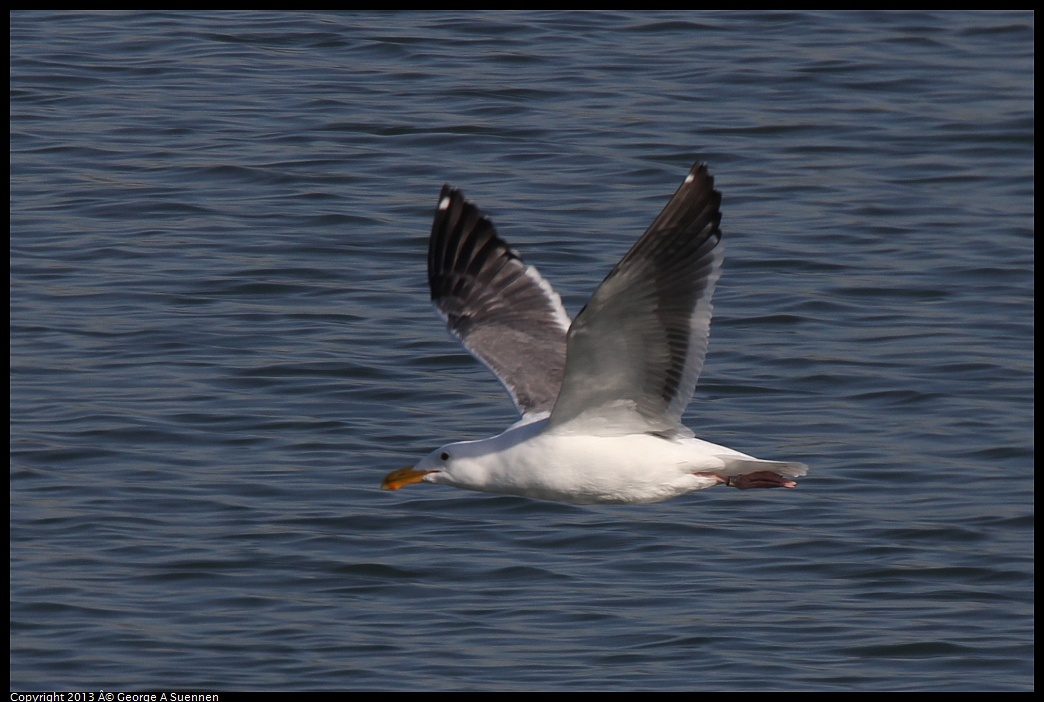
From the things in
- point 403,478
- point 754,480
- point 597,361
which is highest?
point 597,361

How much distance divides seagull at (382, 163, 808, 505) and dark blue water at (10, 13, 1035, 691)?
4.72 ft

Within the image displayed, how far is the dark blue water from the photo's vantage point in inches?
344

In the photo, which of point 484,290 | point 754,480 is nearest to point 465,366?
point 484,290

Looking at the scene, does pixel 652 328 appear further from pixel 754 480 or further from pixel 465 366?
pixel 465 366

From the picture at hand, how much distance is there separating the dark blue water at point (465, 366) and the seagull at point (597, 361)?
1.44 m

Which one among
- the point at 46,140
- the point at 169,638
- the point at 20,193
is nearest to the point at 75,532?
the point at 169,638

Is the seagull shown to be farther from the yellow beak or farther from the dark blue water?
the dark blue water

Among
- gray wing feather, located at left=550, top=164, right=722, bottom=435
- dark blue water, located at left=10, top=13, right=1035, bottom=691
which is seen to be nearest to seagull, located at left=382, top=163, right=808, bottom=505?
gray wing feather, located at left=550, top=164, right=722, bottom=435

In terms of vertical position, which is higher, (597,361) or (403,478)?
(597,361)

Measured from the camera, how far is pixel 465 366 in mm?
10805

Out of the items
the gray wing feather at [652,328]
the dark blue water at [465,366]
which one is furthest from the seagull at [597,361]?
the dark blue water at [465,366]

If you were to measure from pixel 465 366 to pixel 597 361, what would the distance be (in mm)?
4203

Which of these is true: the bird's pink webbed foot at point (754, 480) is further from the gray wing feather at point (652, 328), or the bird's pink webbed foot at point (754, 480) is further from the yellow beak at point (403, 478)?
the yellow beak at point (403, 478)

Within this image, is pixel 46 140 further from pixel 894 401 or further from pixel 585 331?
pixel 585 331
